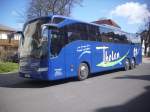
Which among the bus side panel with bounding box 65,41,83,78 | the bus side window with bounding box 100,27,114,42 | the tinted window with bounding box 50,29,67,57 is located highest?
the bus side window with bounding box 100,27,114,42

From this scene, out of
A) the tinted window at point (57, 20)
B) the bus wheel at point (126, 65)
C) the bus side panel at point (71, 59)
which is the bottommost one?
the bus wheel at point (126, 65)

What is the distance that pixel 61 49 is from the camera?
14234 millimetres

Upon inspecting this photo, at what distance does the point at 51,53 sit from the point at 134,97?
4835mm

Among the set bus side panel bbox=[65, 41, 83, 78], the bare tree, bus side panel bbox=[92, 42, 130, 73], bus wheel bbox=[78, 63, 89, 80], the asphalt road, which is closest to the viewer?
the asphalt road

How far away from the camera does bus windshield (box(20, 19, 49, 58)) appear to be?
530 inches

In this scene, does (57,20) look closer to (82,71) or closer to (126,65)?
(82,71)

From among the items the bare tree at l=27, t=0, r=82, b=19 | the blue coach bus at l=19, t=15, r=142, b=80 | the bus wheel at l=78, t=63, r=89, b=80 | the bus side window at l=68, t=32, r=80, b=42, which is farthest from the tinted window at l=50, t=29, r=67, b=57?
the bare tree at l=27, t=0, r=82, b=19

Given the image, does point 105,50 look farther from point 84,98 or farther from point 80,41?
point 84,98

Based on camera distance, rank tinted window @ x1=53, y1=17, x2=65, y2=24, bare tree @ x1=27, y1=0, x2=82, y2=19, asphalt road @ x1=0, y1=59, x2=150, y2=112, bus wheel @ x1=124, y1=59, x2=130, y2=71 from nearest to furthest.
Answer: asphalt road @ x1=0, y1=59, x2=150, y2=112 → tinted window @ x1=53, y1=17, x2=65, y2=24 → bus wheel @ x1=124, y1=59, x2=130, y2=71 → bare tree @ x1=27, y1=0, x2=82, y2=19

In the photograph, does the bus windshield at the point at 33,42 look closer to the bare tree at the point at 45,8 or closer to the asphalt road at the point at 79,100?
the asphalt road at the point at 79,100

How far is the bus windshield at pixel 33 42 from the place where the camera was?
44.1 feet

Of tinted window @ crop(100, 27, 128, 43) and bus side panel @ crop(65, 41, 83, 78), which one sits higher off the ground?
tinted window @ crop(100, 27, 128, 43)

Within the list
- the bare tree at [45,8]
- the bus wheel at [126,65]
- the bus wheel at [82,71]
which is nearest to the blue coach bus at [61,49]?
the bus wheel at [82,71]

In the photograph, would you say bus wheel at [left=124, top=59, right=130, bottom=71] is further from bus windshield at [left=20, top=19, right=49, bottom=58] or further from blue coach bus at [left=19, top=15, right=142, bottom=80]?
bus windshield at [left=20, top=19, right=49, bottom=58]
